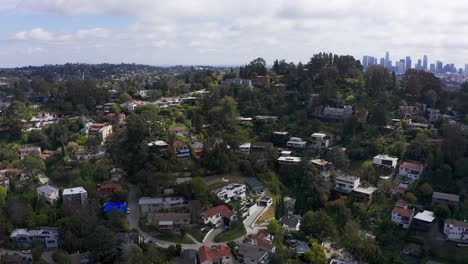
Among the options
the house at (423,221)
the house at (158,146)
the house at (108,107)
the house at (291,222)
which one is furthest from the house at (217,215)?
the house at (108,107)

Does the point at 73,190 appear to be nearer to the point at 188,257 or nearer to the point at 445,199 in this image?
the point at 188,257

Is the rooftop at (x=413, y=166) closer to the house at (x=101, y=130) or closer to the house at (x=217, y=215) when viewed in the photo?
the house at (x=217, y=215)

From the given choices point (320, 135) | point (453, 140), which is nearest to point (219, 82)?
point (320, 135)

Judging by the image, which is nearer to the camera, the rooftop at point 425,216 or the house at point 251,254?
the house at point 251,254

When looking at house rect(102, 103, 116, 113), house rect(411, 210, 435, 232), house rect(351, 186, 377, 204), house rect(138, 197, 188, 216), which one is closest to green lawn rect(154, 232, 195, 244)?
house rect(138, 197, 188, 216)

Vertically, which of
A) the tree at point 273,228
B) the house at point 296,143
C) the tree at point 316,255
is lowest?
the tree at point 316,255

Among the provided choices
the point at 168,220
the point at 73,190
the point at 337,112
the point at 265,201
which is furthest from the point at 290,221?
the point at 337,112

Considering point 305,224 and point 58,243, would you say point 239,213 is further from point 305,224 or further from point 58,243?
point 58,243
